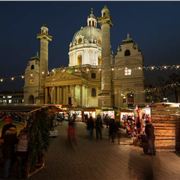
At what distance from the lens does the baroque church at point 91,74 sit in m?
49.9

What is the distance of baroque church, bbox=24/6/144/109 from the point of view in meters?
49.9

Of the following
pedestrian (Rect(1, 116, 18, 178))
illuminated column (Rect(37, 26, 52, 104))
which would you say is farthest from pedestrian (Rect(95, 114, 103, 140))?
illuminated column (Rect(37, 26, 52, 104))

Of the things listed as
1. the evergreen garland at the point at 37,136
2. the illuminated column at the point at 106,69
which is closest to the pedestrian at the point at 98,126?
the evergreen garland at the point at 37,136

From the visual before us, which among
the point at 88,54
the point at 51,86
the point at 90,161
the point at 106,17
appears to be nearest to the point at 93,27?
the point at 88,54

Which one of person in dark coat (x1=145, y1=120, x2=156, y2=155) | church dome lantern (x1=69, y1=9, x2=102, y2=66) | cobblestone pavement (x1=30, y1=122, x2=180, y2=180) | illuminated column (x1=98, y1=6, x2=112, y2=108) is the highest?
church dome lantern (x1=69, y1=9, x2=102, y2=66)

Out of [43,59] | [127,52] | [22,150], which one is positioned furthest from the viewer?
[43,59]

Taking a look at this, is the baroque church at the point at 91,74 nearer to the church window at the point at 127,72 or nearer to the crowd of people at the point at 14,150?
the church window at the point at 127,72

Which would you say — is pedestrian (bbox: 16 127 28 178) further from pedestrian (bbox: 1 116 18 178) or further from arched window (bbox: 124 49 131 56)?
arched window (bbox: 124 49 131 56)

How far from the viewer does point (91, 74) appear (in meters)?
72.1

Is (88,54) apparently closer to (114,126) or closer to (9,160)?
(114,126)

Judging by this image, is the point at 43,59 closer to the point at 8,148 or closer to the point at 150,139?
the point at 150,139

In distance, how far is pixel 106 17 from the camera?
1961 inches

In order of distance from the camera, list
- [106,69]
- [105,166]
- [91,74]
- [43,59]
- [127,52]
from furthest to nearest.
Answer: [91,74]
[43,59]
[127,52]
[106,69]
[105,166]

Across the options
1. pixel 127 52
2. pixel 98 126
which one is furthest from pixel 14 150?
pixel 127 52
